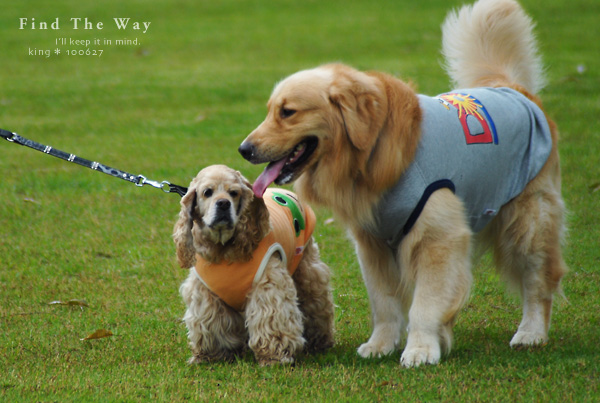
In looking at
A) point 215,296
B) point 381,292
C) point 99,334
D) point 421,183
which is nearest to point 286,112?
point 421,183

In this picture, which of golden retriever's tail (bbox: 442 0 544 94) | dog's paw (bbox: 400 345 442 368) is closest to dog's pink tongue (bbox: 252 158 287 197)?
dog's paw (bbox: 400 345 442 368)

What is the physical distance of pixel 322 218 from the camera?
8.53 metres

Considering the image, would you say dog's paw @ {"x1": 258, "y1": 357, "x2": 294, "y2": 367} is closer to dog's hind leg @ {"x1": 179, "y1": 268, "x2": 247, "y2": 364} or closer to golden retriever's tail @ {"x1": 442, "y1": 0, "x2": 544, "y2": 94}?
Result: dog's hind leg @ {"x1": 179, "y1": 268, "x2": 247, "y2": 364}

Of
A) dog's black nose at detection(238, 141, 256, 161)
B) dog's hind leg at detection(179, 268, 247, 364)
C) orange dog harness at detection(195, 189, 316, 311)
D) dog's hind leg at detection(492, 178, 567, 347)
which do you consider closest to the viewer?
dog's black nose at detection(238, 141, 256, 161)

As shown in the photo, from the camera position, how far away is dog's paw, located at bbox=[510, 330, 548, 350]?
16.7 feet

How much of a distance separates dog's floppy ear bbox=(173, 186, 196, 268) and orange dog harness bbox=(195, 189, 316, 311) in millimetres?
67

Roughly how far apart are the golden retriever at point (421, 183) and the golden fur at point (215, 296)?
228 mm

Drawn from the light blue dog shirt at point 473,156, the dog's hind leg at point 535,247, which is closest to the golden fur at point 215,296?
the light blue dog shirt at point 473,156

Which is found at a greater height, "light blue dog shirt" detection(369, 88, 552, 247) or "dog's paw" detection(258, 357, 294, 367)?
"light blue dog shirt" detection(369, 88, 552, 247)

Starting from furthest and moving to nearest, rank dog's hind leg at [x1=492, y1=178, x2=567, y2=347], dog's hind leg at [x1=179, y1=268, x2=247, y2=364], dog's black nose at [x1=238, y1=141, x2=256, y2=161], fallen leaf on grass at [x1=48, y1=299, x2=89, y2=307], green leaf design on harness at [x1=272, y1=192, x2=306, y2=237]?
fallen leaf on grass at [x1=48, y1=299, x2=89, y2=307]
green leaf design on harness at [x1=272, y1=192, x2=306, y2=237]
dog's hind leg at [x1=492, y1=178, x2=567, y2=347]
dog's hind leg at [x1=179, y1=268, x2=247, y2=364]
dog's black nose at [x1=238, y1=141, x2=256, y2=161]

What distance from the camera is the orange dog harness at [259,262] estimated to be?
4.88 meters

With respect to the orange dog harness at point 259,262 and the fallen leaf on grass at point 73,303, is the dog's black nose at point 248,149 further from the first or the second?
the fallen leaf on grass at point 73,303

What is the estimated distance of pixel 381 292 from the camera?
5.16 m

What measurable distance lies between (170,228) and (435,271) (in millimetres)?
4107
